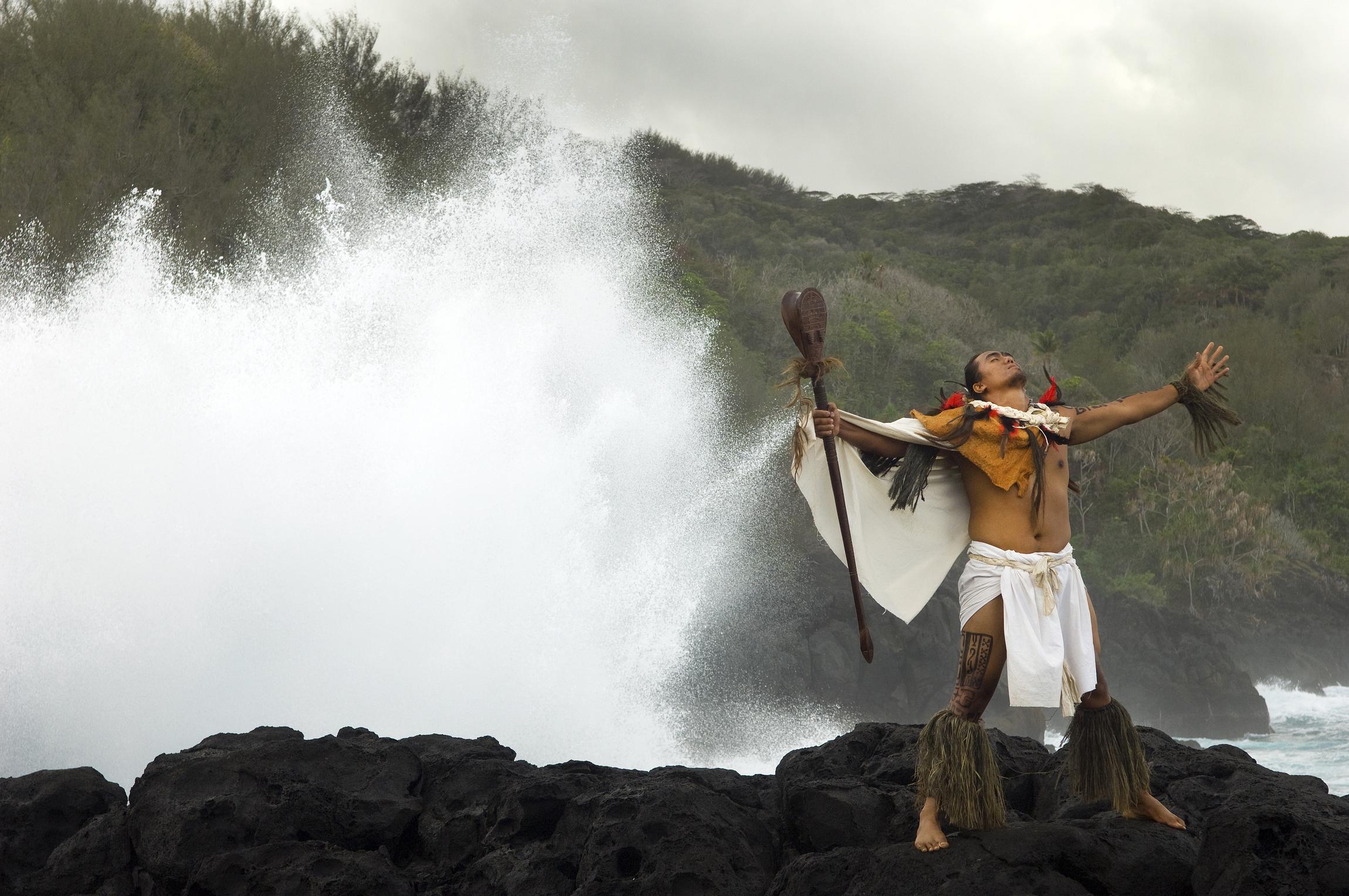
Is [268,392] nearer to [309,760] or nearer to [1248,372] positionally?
[309,760]

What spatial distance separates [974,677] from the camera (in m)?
4.05

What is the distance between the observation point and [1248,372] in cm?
4169

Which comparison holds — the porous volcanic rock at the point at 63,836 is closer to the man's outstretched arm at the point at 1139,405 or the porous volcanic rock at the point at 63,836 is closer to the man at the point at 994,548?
the man at the point at 994,548

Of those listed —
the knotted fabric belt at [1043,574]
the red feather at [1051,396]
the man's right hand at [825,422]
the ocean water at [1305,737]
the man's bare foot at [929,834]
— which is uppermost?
the ocean water at [1305,737]

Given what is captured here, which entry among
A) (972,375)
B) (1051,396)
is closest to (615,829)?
(972,375)

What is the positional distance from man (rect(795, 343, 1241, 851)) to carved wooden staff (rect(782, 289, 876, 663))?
0.09 metres

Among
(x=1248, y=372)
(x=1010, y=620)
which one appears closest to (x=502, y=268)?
(x=1010, y=620)

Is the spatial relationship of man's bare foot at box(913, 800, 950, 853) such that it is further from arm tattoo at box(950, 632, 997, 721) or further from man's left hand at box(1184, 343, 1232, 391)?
man's left hand at box(1184, 343, 1232, 391)

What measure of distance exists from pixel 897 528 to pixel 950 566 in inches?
11.3

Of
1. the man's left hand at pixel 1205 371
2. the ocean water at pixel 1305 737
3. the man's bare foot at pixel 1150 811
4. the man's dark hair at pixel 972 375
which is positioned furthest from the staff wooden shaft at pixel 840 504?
the ocean water at pixel 1305 737

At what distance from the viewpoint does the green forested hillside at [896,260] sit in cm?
2475

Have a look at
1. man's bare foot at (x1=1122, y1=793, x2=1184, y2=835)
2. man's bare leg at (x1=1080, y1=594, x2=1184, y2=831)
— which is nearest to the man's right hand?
man's bare leg at (x1=1080, y1=594, x2=1184, y2=831)

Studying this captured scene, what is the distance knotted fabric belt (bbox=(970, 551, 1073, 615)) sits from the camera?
4.06 meters

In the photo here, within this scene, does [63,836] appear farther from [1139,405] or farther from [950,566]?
[1139,405]
